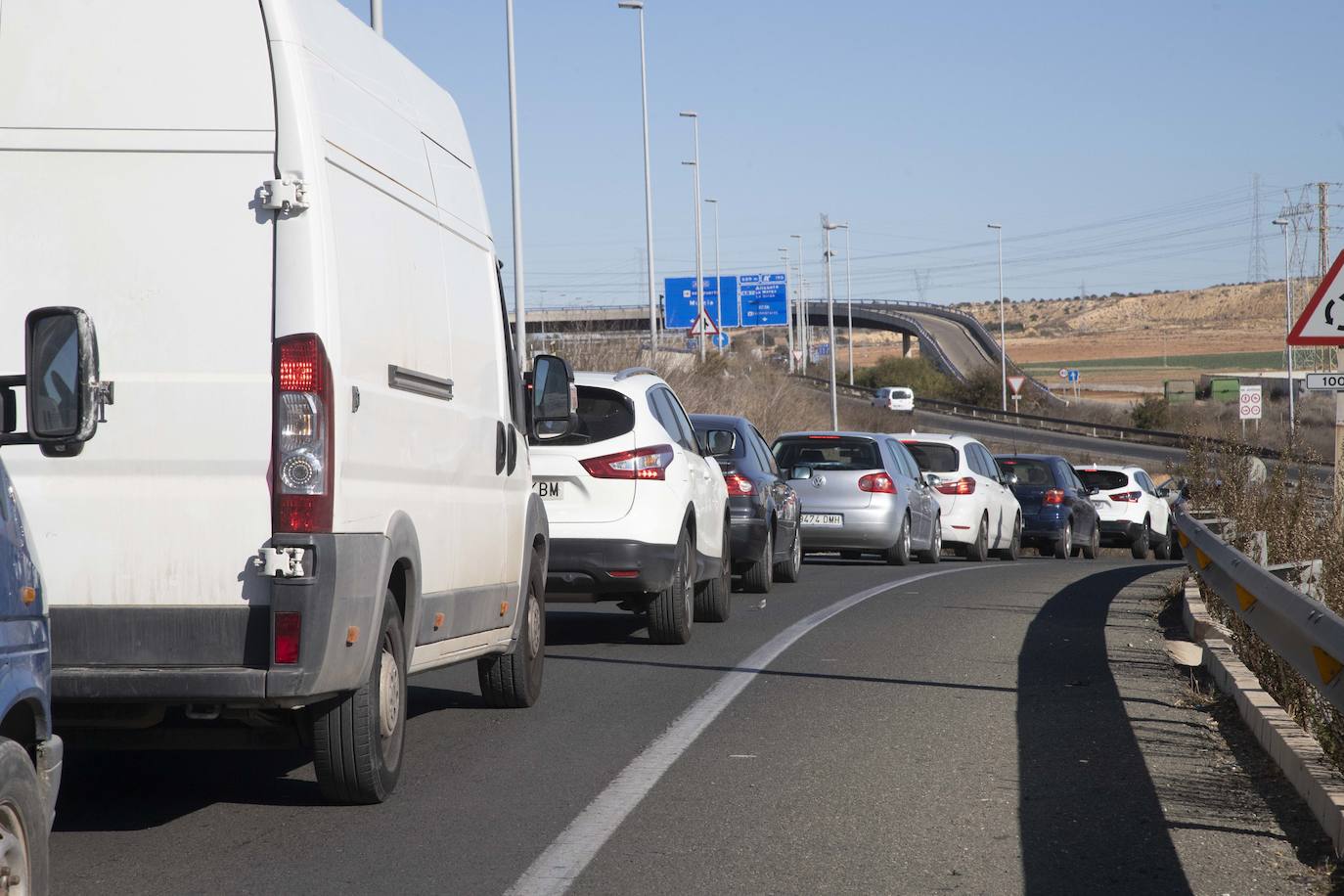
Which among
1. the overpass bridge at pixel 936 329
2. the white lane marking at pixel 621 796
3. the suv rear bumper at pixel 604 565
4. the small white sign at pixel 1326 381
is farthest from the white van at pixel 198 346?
the overpass bridge at pixel 936 329

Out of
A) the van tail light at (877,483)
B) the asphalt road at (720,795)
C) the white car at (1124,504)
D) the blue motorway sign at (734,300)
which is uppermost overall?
the blue motorway sign at (734,300)

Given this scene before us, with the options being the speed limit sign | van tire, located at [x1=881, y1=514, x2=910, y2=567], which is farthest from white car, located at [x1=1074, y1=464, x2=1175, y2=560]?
the speed limit sign

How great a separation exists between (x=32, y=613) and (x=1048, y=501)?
81.3 ft

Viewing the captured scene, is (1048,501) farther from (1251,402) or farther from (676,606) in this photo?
(1251,402)

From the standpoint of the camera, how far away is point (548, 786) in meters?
6.97

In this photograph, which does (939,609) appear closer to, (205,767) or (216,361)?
(205,767)

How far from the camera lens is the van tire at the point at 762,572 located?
16.2 m

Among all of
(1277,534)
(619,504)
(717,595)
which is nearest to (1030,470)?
(1277,534)

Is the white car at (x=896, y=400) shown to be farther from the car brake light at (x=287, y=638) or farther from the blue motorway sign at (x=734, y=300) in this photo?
the car brake light at (x=287, y=638)

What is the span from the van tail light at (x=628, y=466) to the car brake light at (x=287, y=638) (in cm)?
564

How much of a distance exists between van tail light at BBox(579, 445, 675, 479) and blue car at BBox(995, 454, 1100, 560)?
675 inches

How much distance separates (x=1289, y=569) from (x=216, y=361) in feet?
24.3

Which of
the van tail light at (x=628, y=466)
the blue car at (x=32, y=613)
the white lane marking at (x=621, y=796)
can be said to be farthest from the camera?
the van tail light at (x=628, y=466)

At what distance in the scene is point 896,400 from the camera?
85625 millimetres
